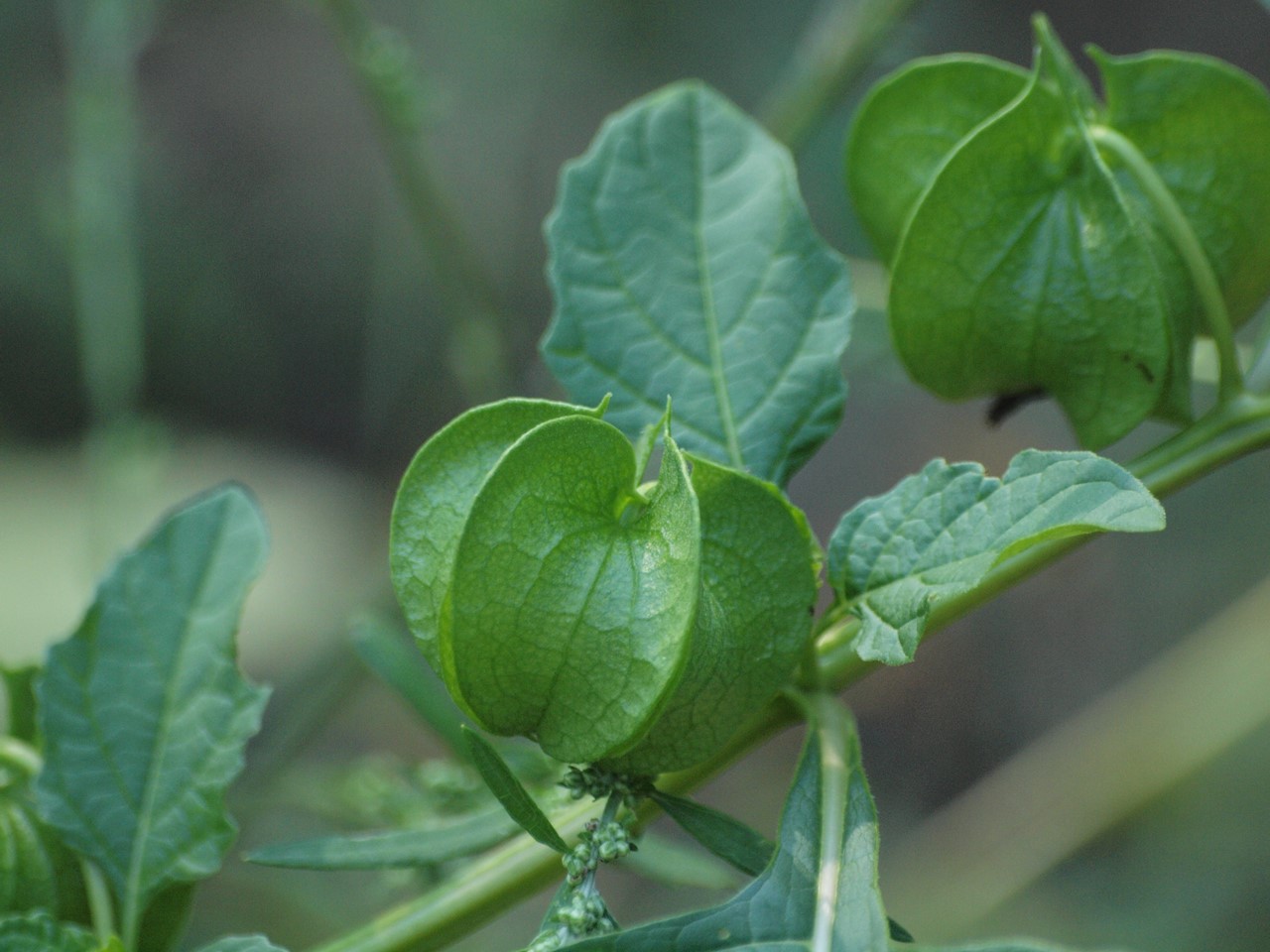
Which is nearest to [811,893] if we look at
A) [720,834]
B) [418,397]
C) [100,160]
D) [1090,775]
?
[720,834]

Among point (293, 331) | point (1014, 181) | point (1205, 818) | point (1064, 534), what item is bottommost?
point (1205, 818)

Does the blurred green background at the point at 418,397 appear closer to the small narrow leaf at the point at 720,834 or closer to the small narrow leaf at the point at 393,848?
the small narrow leaf at the point at 393,848

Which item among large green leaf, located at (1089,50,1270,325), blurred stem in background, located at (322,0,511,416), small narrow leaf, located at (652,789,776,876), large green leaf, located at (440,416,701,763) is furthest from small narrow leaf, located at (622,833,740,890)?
blurred stem in background, located at (322,0,511,416)

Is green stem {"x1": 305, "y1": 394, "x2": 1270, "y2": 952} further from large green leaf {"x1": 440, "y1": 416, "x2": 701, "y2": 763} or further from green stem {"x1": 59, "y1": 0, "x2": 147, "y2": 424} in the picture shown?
green stem {"x1": 59, "y1": 0, "x2": 147, "y2": 424}

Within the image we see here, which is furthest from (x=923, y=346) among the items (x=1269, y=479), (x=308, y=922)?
(x=1269, y=479)

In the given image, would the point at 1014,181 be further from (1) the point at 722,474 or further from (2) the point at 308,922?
(2) the point at 308,922

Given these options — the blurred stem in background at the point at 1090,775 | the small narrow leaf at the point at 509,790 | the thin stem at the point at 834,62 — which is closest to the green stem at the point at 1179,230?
the small narrow leaf at the point at 509,790
